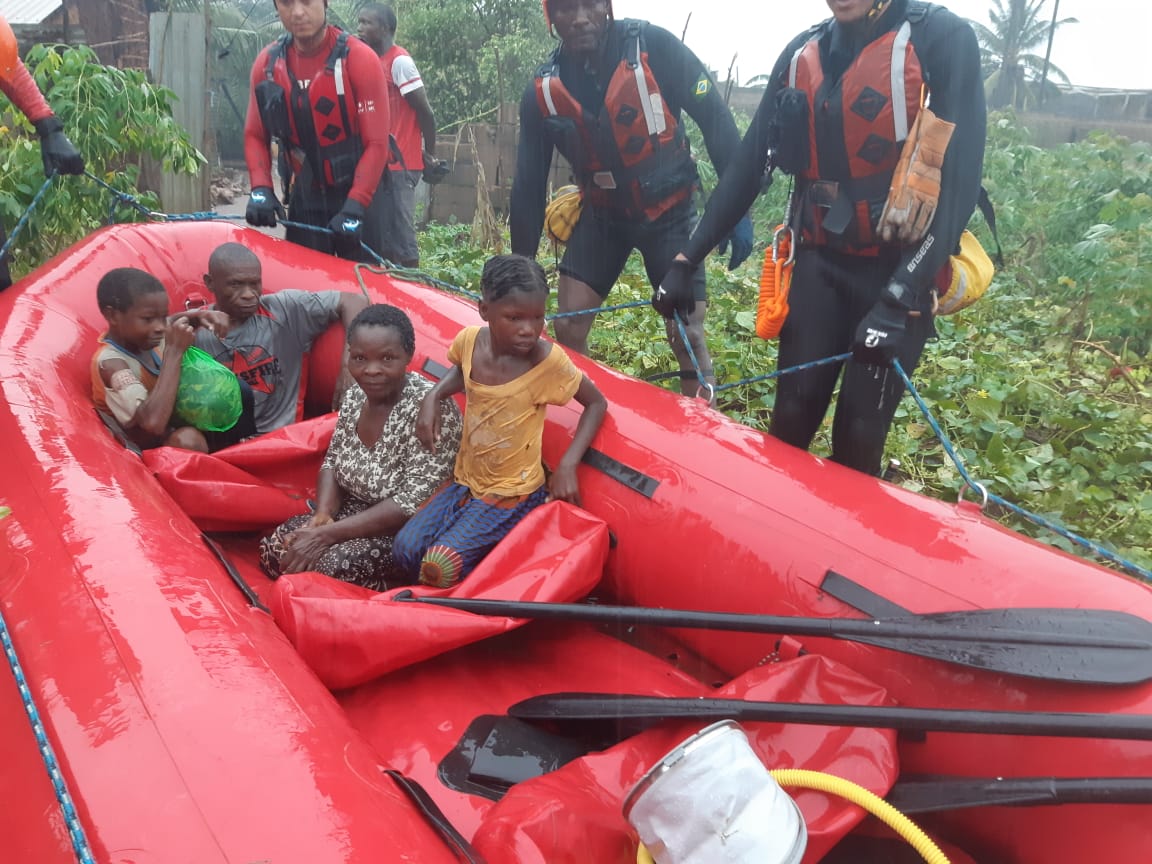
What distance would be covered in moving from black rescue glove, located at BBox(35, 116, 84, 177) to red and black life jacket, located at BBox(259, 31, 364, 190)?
0.78m

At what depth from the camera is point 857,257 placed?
243 centimetres

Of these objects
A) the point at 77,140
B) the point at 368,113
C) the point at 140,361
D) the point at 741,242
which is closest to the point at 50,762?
the point at 140,361

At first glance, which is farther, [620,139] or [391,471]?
[620,139]

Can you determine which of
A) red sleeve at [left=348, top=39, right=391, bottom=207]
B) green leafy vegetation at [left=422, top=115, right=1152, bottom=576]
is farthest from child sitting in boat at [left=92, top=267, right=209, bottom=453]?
green leafy vegetation at [left=422, top=115, right=1152, bottom=576]

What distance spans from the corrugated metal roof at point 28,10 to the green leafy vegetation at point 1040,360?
5923mm

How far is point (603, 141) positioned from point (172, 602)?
86.9 inches

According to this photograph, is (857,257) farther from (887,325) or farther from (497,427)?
(497,427)

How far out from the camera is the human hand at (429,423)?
7.77ft

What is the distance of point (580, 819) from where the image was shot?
143 centimetres

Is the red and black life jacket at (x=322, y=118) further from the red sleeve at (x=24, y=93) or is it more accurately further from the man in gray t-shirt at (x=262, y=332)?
the man in gray t-shirt at (x=262, y=332)

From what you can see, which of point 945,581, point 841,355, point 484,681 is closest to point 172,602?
point 484,681

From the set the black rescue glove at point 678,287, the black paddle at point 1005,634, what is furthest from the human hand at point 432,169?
the black paddle at point 1005,634

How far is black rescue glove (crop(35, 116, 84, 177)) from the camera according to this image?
362 centimetres

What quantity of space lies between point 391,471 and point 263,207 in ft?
6.46
